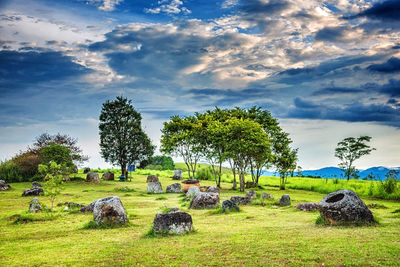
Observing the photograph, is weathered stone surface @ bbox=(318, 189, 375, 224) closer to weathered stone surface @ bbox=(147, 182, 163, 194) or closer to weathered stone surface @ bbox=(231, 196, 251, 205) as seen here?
weathered stone surface @ bbox=(231, 196, 251, 205)

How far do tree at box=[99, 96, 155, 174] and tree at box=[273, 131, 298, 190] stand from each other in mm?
25990

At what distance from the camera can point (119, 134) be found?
53875mm

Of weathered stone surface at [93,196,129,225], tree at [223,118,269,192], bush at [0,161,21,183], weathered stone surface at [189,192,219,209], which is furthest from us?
bush at [0,161,21,183]

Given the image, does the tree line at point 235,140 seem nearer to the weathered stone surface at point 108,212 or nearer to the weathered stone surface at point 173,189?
the weathered stone surface at point 173,189

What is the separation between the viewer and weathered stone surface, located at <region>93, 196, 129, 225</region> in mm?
12906

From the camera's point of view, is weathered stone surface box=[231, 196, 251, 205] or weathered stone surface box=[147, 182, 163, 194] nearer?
weathered stone surface box=[231, 196, 251, 205]

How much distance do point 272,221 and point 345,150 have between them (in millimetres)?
59165

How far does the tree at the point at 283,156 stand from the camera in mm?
42094

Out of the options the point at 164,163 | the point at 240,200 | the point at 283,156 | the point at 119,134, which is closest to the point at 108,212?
the point at 240,200

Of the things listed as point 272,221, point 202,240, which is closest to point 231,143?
point 272,221

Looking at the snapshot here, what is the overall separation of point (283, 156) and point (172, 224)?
113 feet

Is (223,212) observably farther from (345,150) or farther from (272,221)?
(345,150)

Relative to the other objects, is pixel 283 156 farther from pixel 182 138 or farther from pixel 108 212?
pixel 108 212

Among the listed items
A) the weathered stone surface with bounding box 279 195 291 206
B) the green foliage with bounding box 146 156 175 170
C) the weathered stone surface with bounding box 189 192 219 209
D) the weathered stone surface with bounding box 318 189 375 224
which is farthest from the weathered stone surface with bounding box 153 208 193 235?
the green foliage with bounding box 146 156 175 170
